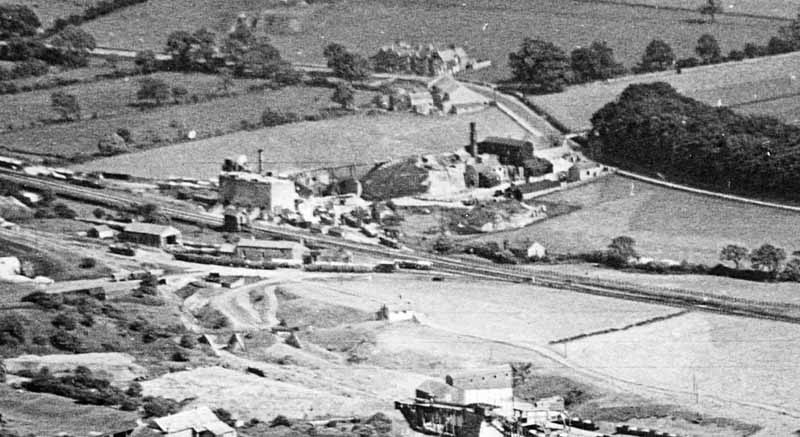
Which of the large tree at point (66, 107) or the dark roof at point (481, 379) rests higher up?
the large tree at point (66, 107)

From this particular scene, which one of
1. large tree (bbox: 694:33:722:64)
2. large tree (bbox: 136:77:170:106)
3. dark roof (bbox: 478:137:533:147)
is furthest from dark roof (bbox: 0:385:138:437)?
large tree (bbox: 694:33:722:64)

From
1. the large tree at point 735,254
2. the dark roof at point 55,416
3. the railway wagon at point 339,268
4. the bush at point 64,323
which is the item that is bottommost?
the railway wagon at point 339,268

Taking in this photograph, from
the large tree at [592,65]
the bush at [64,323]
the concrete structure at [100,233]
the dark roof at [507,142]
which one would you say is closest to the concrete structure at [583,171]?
the dark roof at [507,142]

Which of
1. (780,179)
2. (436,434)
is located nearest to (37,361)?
(436,434)

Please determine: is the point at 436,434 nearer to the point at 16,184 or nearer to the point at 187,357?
the point at 187,357

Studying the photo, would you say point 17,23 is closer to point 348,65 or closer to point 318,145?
point 348,65

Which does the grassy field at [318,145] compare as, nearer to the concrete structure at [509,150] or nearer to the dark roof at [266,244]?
the concrete structure at [509,150]

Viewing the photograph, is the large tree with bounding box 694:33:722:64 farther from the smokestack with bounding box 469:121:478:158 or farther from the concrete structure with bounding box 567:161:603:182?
the smokestack with bounding box 469:121:478:158

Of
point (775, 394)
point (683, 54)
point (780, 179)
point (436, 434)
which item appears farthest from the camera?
point (683, 54)
